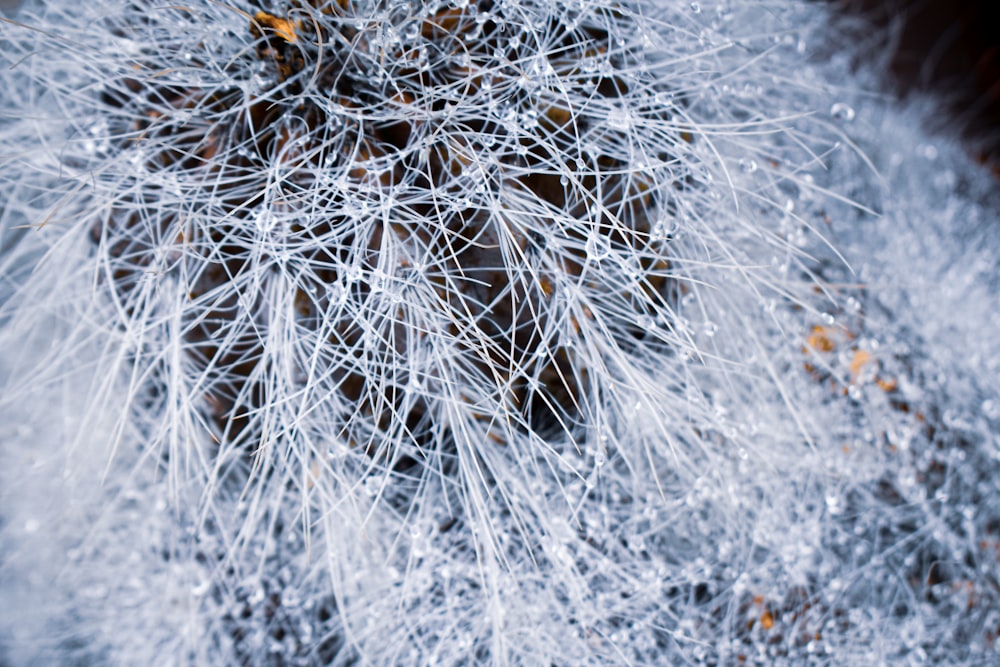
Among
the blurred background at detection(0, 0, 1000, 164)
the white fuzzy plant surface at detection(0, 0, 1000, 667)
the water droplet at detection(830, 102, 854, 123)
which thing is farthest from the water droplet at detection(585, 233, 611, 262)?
the blurred background at detection(0, 0, 1000, 164)

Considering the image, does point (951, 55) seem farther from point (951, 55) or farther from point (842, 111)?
point (842, 111)

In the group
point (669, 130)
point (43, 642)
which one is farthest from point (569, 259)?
point (43, 642)

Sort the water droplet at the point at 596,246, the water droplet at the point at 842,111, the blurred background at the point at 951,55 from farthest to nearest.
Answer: the blurred background at the point at 951,55
the water droplet at the point at 842,111
the water droplet at the point at 596,246

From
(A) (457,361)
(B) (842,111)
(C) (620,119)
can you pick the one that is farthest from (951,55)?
(A) (457,361)

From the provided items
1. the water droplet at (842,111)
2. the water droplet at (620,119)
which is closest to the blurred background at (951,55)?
the water droplet at (842,111)

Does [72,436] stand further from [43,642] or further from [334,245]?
[334,245]

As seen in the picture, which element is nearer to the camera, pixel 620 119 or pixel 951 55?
pixel 620 119

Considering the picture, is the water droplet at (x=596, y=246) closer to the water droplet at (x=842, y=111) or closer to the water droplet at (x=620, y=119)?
the water droplet at (x=620, y=119)

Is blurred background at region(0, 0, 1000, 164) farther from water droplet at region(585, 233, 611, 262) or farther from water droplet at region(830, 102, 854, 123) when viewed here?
water droplet at region(585, 233, 611, 262)
